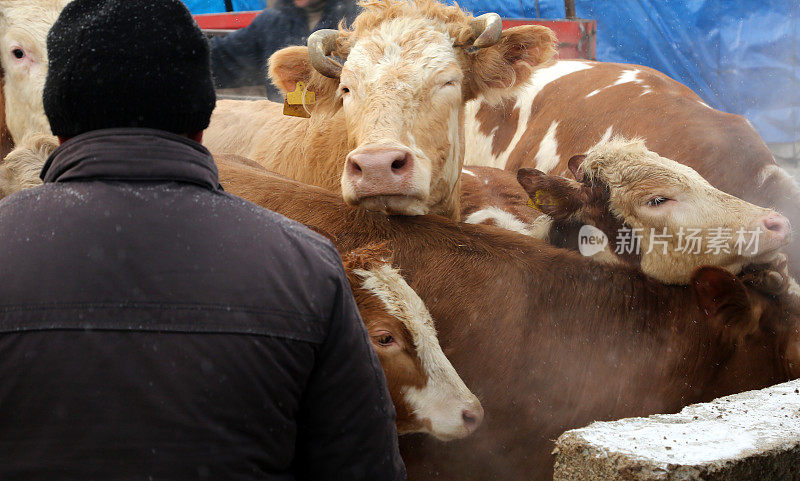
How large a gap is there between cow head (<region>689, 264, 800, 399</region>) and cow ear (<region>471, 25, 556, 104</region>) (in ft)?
5.43

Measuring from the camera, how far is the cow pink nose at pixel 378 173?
276 centimetres

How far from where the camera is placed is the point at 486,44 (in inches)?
140

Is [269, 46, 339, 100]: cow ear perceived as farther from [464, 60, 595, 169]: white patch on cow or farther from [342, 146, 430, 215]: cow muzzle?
[464, 60, 595, 169]: white patch on cow

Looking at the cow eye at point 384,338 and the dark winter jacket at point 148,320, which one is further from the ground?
the dark winter jacket at point 148,320

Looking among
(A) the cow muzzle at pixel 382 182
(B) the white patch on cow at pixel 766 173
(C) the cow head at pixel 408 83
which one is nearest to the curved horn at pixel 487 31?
(C) the cow head at pixel 408 83

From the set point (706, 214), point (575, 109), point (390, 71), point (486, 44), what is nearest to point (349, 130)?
point (390, 71)

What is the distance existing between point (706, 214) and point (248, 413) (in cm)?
202

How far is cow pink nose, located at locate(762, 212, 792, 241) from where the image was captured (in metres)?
2.48

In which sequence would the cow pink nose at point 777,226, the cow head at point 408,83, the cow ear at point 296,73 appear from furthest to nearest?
the cow ear at point 296,73
the cow head at point 408,83
the cow pink nose at point 777,226

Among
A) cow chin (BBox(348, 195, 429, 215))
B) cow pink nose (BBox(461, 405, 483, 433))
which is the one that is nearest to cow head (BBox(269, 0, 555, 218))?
cow chin (BBox(348, 195, 429, 215))

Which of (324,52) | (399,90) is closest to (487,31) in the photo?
(399,90)

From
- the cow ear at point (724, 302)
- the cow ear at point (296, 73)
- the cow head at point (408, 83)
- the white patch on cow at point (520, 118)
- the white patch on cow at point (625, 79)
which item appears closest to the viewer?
the cow ear at point (724, 302)

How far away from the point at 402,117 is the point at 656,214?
3.68 ft

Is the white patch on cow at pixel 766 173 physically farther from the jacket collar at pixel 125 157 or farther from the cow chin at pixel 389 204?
the jacket collar at pixel 125 157
